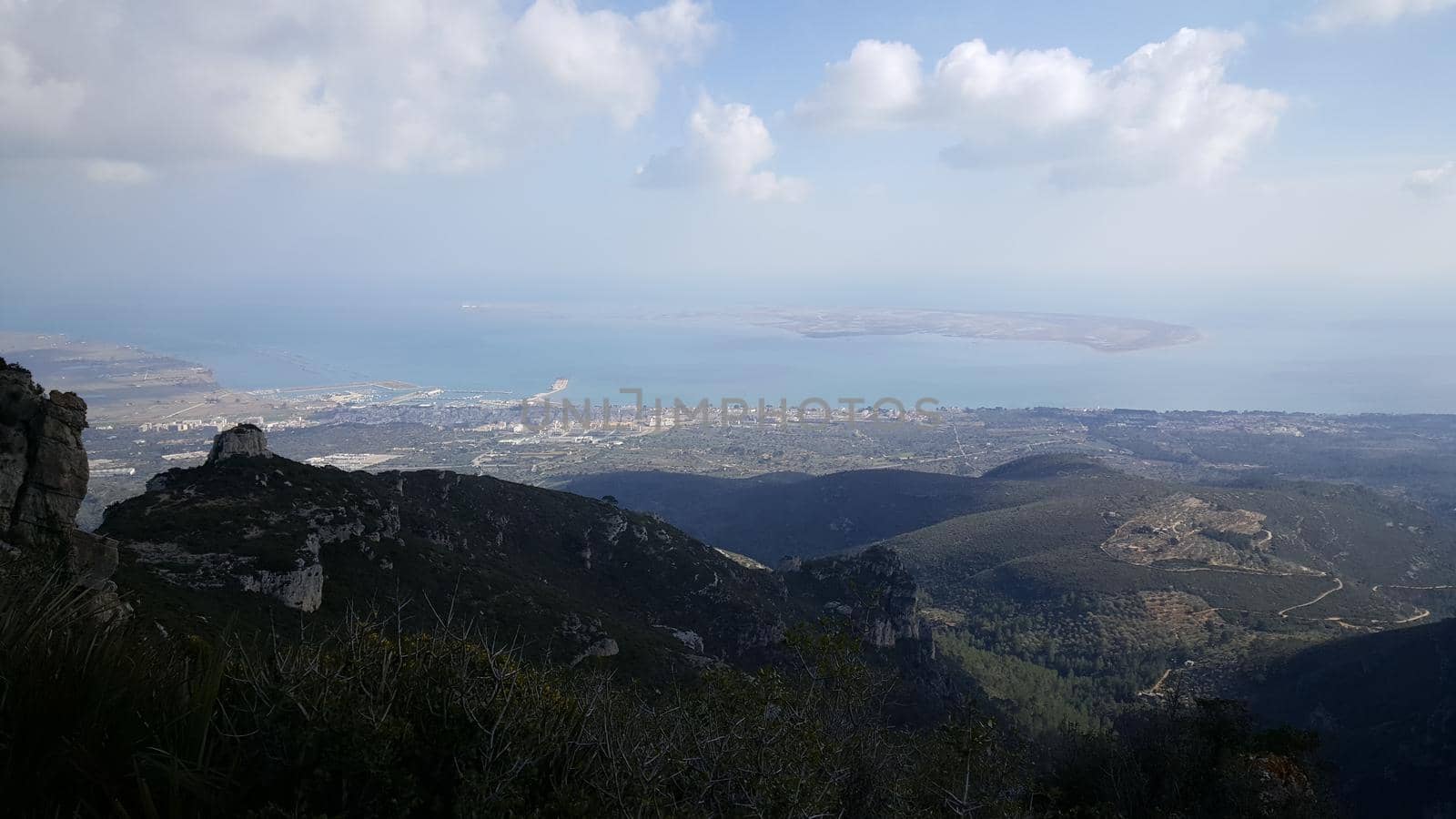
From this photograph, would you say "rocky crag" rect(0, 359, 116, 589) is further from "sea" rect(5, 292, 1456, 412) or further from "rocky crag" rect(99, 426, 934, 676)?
"sea" rect(5, 292, 1456, 412)

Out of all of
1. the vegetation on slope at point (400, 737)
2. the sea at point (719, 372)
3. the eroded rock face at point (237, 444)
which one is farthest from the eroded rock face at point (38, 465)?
the sea at point (719, 372)

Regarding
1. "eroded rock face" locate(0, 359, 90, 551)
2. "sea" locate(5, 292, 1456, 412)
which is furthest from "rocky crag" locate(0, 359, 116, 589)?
"sea" locate(5, 292, 1456, 412)

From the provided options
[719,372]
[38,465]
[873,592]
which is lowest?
[873,592]

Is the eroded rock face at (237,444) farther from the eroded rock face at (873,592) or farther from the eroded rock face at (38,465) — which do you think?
the eroded rock face at (873,592)

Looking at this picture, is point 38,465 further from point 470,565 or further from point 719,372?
point 719,372

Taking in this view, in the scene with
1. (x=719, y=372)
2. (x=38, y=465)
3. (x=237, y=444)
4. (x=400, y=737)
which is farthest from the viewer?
(x=719, y=372)

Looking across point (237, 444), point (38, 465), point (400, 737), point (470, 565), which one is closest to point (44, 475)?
point (38, 465)
